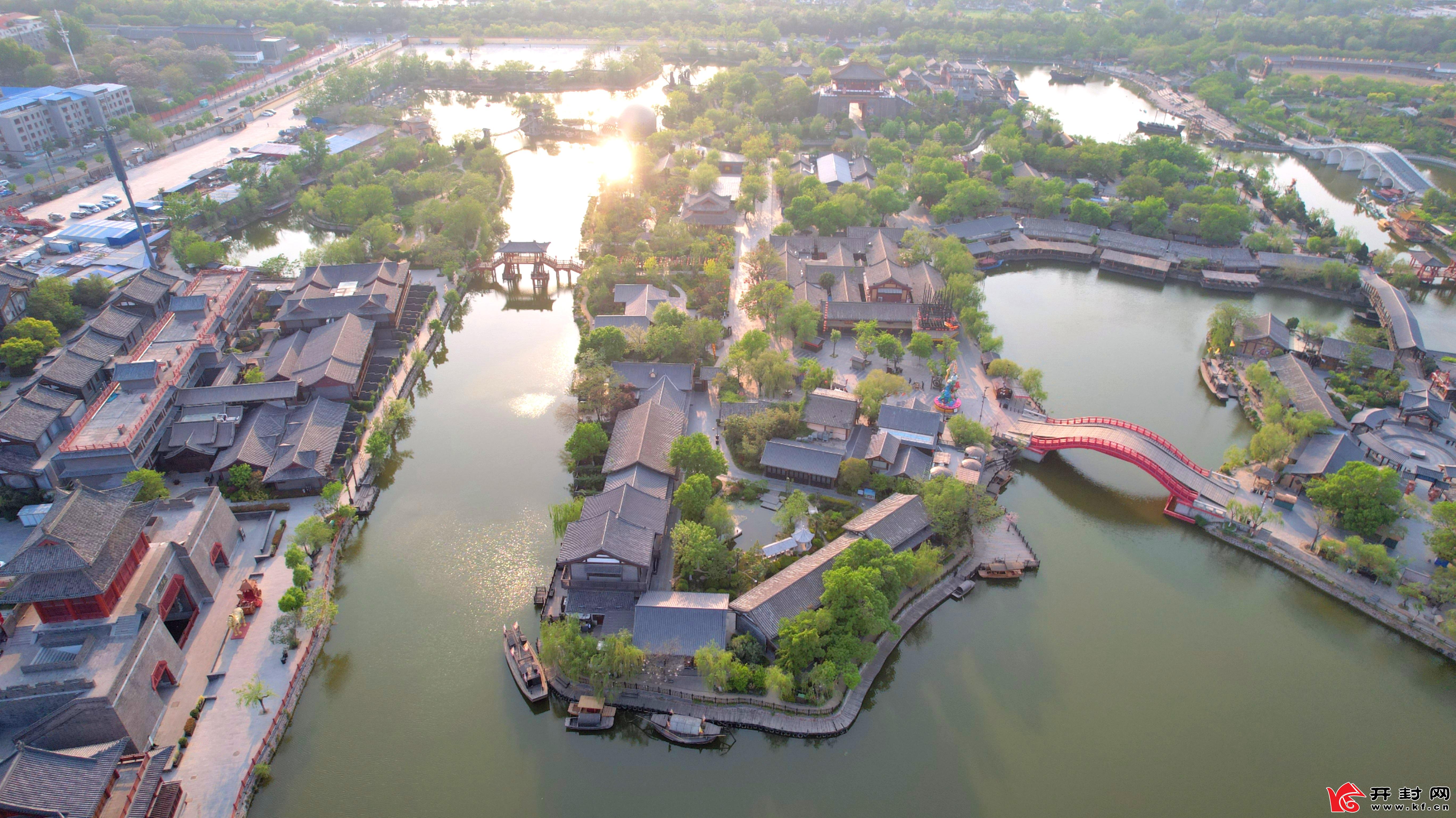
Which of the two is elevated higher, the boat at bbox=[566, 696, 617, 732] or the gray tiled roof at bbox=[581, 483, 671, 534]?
the gray tiled roof at bbox=[581, 483, 671, 534]

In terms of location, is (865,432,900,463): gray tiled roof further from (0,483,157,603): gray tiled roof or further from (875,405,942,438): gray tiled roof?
(0,483,157,603): gray tiled roof

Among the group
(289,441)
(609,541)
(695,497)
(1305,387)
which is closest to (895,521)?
(695,497)

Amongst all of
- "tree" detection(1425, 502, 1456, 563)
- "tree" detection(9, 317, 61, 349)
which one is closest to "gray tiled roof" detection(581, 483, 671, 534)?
"tree" detection(1425, 502, 1456, 563)

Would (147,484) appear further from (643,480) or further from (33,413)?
(643,480)

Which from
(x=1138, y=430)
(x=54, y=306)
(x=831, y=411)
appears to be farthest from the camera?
(x=54, y=306)

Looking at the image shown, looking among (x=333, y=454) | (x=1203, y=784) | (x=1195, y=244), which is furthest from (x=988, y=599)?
(x=1195, y=244)

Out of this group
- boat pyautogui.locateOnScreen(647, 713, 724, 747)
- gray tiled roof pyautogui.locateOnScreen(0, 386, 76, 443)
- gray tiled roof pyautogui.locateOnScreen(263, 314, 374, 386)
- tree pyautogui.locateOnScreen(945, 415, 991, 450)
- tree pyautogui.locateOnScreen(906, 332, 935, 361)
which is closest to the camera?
boat pyautogui.locateOnScreen(647, 713, 724, 747)
